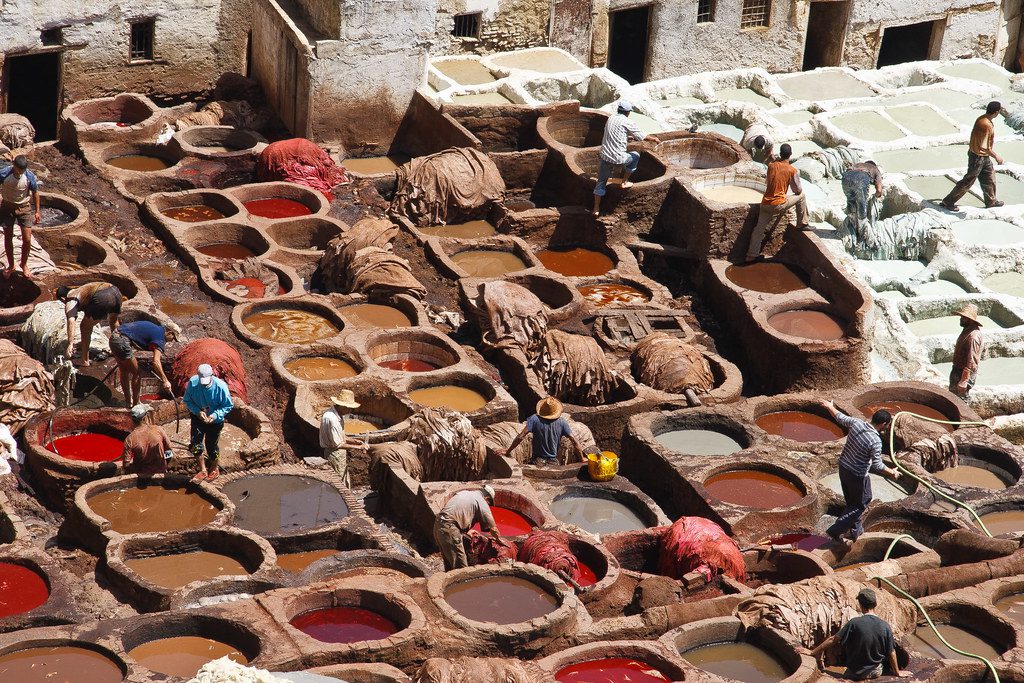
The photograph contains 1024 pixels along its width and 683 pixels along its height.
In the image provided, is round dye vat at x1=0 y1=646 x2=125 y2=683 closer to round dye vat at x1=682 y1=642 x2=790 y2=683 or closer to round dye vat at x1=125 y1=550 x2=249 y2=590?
round dye vat at x1=125 y1=550 x2=249 y2=590

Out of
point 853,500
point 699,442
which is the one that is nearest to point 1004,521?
point 853,500

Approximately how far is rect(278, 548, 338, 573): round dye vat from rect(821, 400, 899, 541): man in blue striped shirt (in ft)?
17.9

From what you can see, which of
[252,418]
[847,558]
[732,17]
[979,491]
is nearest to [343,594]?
[252,418]

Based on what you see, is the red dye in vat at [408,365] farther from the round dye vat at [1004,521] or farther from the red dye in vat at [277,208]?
the round dye vat at [1004,521]

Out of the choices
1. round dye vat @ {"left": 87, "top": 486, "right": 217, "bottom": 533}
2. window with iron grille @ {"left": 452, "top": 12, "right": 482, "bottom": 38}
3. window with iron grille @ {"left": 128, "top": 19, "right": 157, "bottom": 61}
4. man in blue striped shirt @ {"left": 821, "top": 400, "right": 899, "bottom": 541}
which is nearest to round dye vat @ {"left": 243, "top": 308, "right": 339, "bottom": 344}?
round dye vat @ {"left": 87, "top": 486, "right": 217, "bottom": 533}

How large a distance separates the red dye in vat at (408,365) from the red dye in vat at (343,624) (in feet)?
21.4

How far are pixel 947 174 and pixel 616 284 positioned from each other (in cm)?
613

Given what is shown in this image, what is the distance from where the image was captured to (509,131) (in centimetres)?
2717

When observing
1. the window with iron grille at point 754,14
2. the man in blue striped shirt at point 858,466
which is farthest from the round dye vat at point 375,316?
the window with iron grille at point 754,14

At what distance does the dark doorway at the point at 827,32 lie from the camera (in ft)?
105

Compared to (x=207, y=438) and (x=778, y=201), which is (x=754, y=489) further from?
(x=207, y=438)

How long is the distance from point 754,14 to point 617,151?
8.03m

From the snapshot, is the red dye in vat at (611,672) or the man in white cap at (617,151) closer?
the red dye in vat at (611,672)

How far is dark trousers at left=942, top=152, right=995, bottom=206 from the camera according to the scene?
82.2 ft
